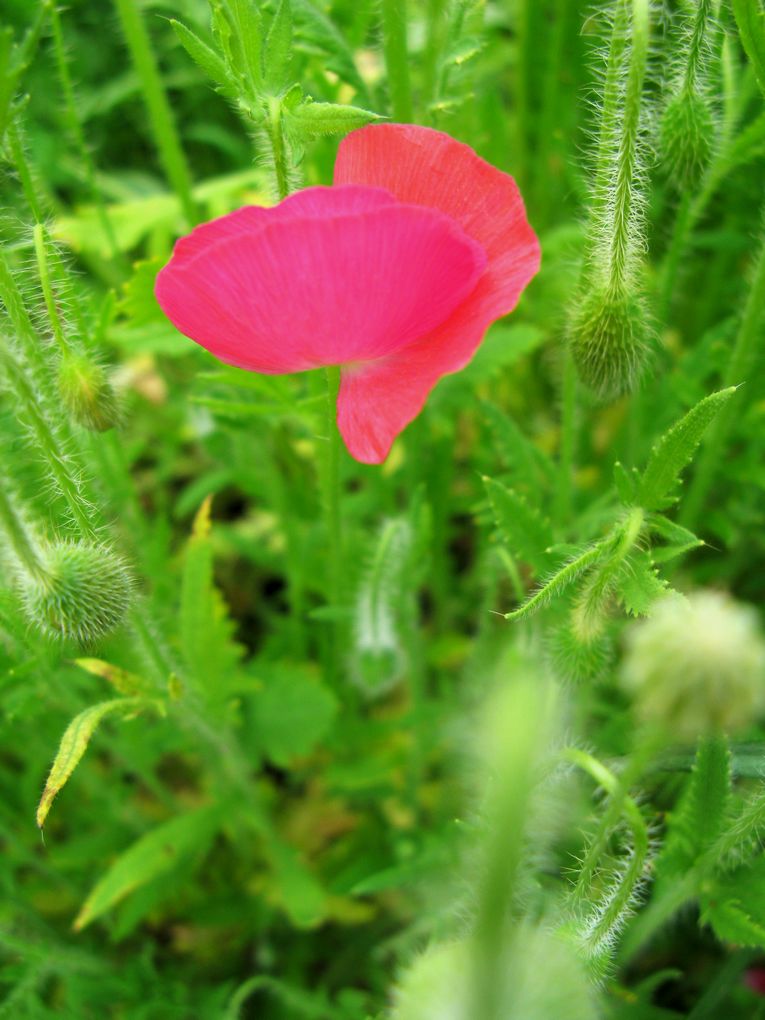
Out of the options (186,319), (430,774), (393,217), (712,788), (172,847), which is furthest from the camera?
(430,774)

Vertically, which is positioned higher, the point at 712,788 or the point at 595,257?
the point at 595,257

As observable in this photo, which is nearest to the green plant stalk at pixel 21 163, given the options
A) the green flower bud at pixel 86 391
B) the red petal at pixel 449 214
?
the green flower bud at pixel 86 391

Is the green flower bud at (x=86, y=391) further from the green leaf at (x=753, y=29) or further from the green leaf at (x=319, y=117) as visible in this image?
the green leaf at (x=753, y=29)

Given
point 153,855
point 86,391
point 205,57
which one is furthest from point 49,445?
point 153,855

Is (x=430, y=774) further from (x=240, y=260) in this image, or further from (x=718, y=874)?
(x=240, y=260)

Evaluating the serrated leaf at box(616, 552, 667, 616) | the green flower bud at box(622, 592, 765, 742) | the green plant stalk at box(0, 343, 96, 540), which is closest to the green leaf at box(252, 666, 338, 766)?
the green plant stalk at box(0, 343, 96, 540)

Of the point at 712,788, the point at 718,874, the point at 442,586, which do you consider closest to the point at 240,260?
the point at 712,788
